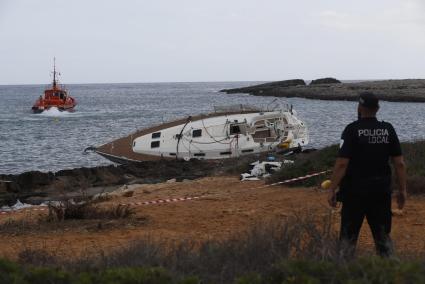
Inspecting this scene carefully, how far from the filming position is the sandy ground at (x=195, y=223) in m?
8.08

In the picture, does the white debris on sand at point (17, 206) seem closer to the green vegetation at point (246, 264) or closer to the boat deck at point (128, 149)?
the boat deck at point (128, 149)

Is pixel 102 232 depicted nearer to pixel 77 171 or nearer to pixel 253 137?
pixel 77 171

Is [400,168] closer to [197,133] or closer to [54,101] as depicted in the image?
[197,133]

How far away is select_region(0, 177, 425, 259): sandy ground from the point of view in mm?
8078

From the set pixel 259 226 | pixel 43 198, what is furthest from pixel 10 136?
pixel 259 226

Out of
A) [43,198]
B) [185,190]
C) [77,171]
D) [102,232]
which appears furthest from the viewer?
[77,171]

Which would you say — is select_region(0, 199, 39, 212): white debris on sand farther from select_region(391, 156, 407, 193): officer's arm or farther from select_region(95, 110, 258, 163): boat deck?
select_region(391, 156, 407, 193): officer's arm

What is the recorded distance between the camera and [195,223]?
9734 millimetres

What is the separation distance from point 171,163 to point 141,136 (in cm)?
278

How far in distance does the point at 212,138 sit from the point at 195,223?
546 inches

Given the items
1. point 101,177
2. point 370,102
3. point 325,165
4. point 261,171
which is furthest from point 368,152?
point 101,177

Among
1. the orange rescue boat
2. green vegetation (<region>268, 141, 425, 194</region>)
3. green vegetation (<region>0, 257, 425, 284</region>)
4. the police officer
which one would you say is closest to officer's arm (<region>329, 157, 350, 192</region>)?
the police officer

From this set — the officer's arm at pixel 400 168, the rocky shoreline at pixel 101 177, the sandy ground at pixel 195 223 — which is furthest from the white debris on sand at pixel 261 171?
the officer's arm at pixel 400 168

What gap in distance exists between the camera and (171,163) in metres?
22.1
